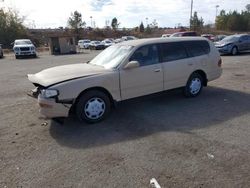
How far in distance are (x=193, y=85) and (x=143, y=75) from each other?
1.91 meters

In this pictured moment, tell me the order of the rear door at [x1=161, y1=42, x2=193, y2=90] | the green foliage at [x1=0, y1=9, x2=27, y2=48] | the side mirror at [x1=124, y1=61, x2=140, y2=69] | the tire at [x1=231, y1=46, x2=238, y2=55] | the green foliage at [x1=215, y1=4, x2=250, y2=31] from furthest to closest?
the green foliage at [x1=215, y1=4, x2=250, y2=31]
the green foliage at [x1=0, y1=9, x2=27, y2=48]
the tire at [x1=231, y1=46, x2=238, y2=55]
the rear door at [x1=161, y1=42, x2=193, y2=90]
the side mirror at [x1=124, y1=61, x2=140, y2=69]

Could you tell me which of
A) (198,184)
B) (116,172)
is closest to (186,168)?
(198,184)

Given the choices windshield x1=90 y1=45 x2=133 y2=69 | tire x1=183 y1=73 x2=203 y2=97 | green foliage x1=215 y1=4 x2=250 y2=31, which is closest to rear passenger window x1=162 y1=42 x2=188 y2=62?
tire x1=183 y1=73 x2=203 y2=97

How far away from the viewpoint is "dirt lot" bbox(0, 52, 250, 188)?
143 inches

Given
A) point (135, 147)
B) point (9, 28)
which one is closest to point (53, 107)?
point (135, 147)

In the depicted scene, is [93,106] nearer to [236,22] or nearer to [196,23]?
[196,23]

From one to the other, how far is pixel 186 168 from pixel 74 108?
8.78 ft

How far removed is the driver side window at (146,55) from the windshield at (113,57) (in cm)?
20

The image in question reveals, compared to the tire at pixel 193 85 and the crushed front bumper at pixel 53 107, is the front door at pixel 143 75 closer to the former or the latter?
the tire at pixel 193 85

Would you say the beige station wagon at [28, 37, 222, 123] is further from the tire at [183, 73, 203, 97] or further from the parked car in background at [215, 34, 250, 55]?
the parked car in background at [215, 34, 250, 55]

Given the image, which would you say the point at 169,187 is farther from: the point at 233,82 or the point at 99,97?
the point at 233,82

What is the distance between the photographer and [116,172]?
12.4ft

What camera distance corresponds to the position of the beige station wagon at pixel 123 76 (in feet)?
17.6

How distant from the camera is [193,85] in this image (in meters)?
7.52
